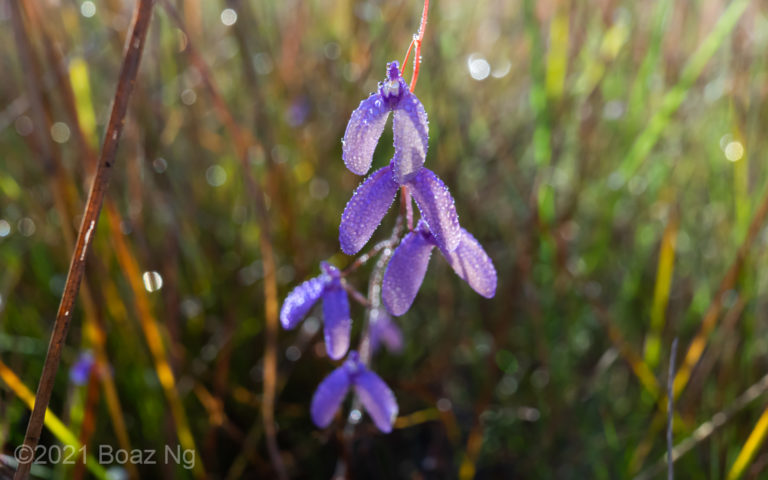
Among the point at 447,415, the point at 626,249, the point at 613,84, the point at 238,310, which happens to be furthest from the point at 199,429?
the point at 613,84

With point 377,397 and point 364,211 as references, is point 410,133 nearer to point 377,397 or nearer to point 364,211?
point 364,211

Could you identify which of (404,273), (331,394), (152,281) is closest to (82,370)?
(152,281)

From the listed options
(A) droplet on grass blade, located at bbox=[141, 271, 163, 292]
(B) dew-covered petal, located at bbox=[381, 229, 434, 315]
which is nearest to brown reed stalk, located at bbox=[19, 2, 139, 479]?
(A) droplet on grass blade, located at bbox=[141, 271, 163, 292]

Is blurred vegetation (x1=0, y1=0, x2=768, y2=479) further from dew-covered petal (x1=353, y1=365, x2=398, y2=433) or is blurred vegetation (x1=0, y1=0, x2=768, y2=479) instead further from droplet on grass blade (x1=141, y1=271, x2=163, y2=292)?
dew-covered petal (x1=353, y1=365, x2=398, y2=433)

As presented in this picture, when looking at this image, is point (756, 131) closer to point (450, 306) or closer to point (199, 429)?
point (450, 306)

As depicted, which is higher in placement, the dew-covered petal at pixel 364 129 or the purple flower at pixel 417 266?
the dew-covered petal at pixel 364 129

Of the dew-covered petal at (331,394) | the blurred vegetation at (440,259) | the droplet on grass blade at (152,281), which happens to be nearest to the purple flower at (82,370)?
the blurred vegetation at (440,259)

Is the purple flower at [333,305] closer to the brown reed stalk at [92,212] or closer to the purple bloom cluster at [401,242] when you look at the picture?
the purple bloom cluster at [401,242]
